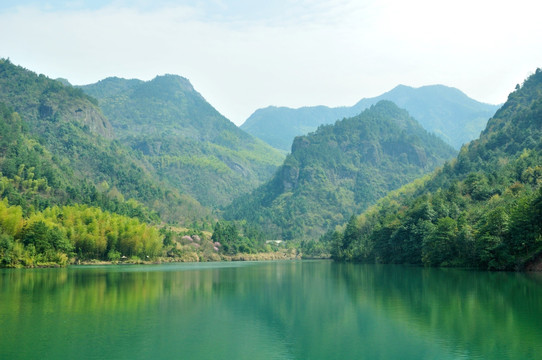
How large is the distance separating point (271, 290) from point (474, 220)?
46.4 m

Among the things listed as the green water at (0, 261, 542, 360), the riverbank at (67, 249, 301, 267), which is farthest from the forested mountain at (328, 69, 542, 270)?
the riverbank at (67, 249, 301, 267)

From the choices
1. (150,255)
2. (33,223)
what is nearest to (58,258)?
(33,223)

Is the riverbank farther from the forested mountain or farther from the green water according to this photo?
the green water

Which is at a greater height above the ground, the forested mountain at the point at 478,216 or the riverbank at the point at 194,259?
the forested mountain at the point at 478,216

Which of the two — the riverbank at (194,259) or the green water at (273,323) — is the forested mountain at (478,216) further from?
the riverbank at (194,259)

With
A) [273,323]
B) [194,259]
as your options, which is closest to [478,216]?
[273,323]

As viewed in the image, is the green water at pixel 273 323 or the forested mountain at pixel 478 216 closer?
Answer: the green water at pixel 273 323

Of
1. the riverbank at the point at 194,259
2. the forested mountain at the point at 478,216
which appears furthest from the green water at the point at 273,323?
the riverbank at the point at 194,259

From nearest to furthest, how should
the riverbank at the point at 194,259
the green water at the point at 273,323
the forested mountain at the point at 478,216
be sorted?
the green water at the point at 273,323 < the forested mountain at the point at 478,216 < the riverbank at the point at 194,259

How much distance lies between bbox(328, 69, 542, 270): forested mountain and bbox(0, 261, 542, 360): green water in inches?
821

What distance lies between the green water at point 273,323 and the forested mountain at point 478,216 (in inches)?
821

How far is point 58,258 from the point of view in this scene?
297 ft

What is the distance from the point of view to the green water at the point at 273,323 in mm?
23547

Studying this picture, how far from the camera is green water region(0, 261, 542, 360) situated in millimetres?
23547
